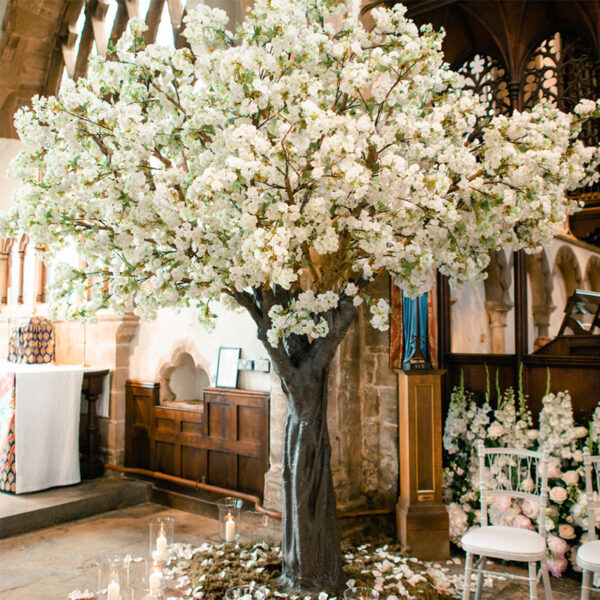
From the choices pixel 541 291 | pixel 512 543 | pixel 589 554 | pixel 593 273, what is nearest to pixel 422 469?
pixel 512 543

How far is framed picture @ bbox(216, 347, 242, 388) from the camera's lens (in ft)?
15.4

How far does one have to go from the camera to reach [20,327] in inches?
234

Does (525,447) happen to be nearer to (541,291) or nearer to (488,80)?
(488,80)

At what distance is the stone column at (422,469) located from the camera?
394cm

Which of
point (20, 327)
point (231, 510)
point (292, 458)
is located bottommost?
point (231, 510)

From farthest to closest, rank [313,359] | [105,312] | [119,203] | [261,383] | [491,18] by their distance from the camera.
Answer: [105,312] → [261,383] → [491,18] → [313,359] → [119,203]

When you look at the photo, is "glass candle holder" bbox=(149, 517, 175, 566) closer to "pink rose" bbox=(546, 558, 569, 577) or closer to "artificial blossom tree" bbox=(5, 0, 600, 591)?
"artificial blossom tree" bbox=(5, 0, 600, 591)

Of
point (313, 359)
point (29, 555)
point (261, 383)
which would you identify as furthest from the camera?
point (261, 383)

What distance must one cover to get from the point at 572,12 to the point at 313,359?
298cm

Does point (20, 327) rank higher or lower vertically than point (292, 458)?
higher

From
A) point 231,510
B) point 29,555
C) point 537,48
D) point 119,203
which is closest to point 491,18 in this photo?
point 537,48

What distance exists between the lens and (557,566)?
11.8ft

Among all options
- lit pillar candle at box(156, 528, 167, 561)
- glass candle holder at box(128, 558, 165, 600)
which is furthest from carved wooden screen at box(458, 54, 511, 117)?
glass candle holder at box(128, 558, 165, 600)

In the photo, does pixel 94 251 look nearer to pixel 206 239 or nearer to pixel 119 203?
pixel 119 203
